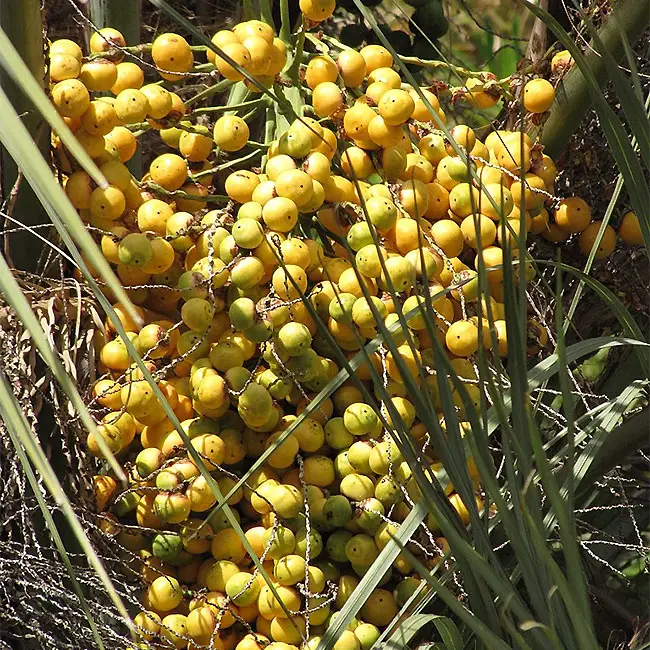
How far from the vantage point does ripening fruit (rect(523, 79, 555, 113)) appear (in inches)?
52.5

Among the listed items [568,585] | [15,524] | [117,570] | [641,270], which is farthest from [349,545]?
[641,270]

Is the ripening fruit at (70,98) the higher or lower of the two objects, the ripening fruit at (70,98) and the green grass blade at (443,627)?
the higher

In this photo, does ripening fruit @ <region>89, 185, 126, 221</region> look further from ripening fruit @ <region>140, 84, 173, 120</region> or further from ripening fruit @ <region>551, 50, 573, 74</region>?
ripening fruit @ <region>551, 50, 573, 74</region>

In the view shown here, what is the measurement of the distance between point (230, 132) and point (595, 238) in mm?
557

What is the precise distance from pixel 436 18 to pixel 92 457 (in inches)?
39.0

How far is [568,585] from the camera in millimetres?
645

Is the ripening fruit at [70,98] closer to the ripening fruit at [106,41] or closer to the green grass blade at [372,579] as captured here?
the ripening fruit at [106,41]

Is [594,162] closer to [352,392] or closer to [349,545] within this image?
[352,392]

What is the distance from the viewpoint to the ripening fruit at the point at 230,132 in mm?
1242

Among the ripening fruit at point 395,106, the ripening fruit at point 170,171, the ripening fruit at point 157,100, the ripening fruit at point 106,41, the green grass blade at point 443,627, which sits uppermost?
the ripening fruit at point 395,106

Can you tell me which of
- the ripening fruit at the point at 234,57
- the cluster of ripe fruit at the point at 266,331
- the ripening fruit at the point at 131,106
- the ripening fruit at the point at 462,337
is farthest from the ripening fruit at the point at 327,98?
the ripening fruit at the point at 462,337

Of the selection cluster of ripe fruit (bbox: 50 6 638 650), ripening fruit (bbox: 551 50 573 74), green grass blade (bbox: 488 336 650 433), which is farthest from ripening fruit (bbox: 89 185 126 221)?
ripening fruit (bbox: 551 50 573 74)

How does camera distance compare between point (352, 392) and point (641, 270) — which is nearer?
point (352, 392)

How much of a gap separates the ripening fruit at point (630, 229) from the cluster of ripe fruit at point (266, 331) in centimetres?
24
